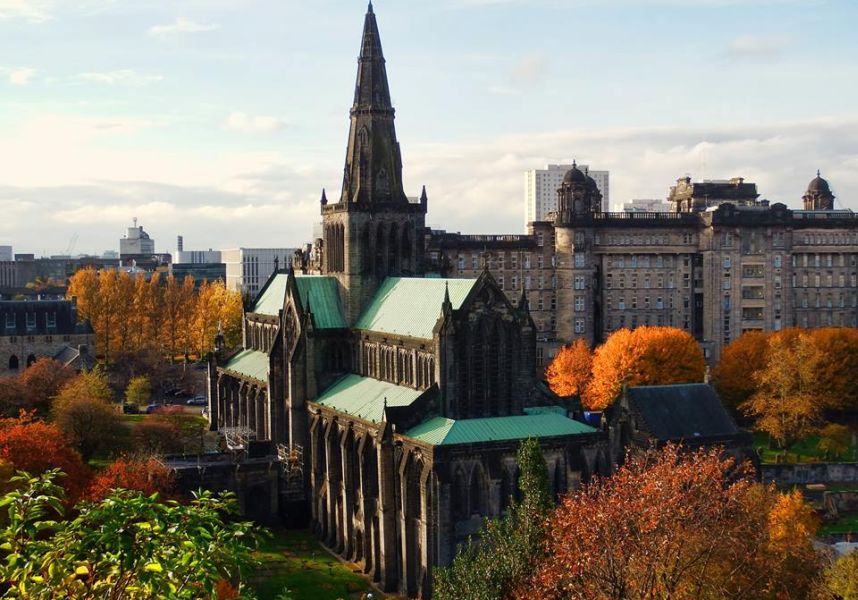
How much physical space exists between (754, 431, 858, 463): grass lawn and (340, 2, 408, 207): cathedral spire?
1825 inches

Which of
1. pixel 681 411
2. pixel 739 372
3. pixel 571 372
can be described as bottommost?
pixel 571 372

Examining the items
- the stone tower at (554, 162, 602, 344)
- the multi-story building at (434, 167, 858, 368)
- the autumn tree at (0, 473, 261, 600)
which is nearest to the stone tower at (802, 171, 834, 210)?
the multi-story building at (434, 167, 858, 368)

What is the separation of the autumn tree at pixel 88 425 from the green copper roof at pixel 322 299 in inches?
761

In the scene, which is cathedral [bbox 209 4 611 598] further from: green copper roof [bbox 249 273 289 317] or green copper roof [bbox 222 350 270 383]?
green copper roof [bbox 249 273 289 317]

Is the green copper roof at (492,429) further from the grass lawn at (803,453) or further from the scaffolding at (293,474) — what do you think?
the grass lawn at (803,453)

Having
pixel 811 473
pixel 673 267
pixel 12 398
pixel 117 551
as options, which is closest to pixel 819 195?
pixel 673 267

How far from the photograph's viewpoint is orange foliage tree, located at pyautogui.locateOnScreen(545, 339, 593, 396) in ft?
388

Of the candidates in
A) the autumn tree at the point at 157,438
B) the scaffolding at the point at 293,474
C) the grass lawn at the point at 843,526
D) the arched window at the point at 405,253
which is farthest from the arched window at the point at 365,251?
the grass lawn at the point at 843,526

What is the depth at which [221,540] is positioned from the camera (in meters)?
22.7

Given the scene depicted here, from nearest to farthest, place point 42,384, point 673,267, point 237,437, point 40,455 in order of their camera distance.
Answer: point 40,455
point 237,437
point 42,384
point 673,267

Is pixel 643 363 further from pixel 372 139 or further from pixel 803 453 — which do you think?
pixel 372 139

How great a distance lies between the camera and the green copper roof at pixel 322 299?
85.8 meters

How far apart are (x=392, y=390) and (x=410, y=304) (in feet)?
24.2

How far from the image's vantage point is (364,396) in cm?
7606
